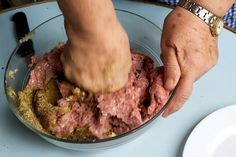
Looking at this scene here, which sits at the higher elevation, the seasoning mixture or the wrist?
the wrist

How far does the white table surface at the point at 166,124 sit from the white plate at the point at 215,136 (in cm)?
3

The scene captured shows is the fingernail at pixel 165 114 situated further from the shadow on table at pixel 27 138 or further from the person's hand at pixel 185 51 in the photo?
the shadow on table at pixel 27 138

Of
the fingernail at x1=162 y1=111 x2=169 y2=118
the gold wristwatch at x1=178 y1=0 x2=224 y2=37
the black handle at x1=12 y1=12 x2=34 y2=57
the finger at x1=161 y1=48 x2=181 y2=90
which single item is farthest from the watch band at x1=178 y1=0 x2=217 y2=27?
the black handle at x1=12 y1=12 x2=34 y2=57

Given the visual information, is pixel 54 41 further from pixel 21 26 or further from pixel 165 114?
pixel 165 114

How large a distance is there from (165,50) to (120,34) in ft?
0.70

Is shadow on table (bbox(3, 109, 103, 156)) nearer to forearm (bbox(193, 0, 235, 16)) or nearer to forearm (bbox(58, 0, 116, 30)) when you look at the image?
forearm (bbox(58, 0, 116, 30))

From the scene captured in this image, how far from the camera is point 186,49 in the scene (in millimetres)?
902

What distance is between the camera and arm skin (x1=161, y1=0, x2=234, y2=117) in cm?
86

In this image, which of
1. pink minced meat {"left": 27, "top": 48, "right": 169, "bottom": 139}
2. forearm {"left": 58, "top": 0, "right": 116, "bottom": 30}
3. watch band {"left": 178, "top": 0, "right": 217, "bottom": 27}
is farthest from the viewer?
watch band {"left": 178, "top": 0, "right": 217, "bottom": 27}

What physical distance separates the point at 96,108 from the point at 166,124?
186 millimetres

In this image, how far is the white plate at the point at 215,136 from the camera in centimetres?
84

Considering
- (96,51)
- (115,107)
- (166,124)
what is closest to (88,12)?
(96,51)

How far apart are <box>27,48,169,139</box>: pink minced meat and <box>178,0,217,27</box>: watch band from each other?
0.57ft

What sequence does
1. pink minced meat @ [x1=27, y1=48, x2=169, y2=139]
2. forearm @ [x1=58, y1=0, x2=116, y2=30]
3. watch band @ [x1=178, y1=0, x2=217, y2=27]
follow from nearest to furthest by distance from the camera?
forearm @ [x1=58, y1=0, x2=116, y2=30] < pink minced meat @ [x1=27, y1=48, x2=169, y2=139] < watch band @ [x1=178, y1=0, x2=217, y2=27]
